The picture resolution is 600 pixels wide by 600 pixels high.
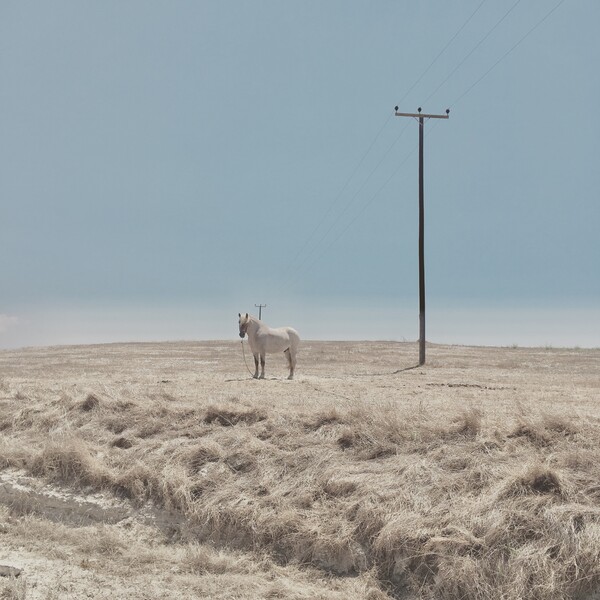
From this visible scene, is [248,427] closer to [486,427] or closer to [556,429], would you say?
[486,427]

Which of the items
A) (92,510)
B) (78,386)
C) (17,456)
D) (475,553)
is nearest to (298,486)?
(475,553)

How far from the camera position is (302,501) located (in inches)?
326

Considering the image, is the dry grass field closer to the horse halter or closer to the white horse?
the horse halter

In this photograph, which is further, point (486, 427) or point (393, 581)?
point (486, 427)

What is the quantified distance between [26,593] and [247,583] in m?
2.70

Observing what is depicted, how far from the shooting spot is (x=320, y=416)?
1030 centimetres

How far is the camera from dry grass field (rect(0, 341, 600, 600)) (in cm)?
697

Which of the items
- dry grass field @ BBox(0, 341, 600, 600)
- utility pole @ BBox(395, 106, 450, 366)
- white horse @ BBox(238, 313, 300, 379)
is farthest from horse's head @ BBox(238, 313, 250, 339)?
utility pole @ BBox(395, 106, 450, 366)

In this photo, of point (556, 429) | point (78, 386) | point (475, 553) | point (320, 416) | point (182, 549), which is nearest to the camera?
point (475, 553)

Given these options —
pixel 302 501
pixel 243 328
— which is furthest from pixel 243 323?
pixel 302 501

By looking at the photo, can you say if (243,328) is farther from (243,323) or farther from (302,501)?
(302,501)

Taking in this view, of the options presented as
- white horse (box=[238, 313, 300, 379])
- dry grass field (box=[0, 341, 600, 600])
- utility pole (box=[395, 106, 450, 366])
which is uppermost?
utility pole (box=[395, 106, 450, 366])

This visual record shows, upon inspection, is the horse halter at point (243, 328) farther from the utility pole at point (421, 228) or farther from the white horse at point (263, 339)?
the utility pole at point (421, 228)

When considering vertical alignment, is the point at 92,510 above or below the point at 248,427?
below
